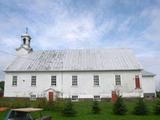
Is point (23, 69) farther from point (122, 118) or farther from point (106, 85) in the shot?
point (122, 118)

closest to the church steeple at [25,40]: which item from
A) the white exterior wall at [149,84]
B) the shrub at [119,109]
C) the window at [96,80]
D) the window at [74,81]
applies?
the window at [74,81]

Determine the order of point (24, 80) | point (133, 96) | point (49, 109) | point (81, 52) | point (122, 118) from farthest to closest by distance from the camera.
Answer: point (81, 52)
point (24, 80)
point (133, 96)
point (49, 109)
point (122, 118)

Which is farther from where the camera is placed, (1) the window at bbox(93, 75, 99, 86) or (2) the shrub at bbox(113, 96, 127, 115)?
(1) the window at bbox(93, 75, 99, 86)

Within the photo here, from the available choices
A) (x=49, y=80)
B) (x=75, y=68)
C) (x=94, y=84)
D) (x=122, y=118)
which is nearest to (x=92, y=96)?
(x=94, y=84)

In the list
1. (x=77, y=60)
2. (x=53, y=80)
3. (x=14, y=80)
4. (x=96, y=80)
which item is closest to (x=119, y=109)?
(x=96, y=80)

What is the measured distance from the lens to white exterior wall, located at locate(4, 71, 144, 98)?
32.1m

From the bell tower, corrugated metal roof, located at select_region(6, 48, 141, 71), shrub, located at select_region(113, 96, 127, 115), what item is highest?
the bell tower

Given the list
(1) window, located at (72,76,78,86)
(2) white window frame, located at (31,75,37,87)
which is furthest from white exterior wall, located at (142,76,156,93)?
(2) white window frame, located at (31,75,37,87)

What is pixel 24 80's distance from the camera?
3394cm

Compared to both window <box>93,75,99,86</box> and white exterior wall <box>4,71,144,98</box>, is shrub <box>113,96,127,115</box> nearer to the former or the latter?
white exterior wall <box>4,71,144,98</box>

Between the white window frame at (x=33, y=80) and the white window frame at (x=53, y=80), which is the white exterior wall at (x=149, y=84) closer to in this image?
the white window frame at (x=53, y=80)

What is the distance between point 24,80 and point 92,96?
35.1ft

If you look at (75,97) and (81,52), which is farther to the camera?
(81,52)

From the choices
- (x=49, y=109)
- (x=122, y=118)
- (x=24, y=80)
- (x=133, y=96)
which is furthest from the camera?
(x=24, y=80)
